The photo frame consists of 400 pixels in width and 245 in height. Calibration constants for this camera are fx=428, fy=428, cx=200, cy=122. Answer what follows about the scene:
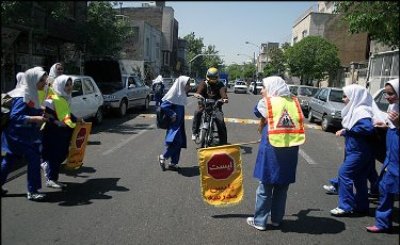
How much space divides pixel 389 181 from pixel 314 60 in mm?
26752

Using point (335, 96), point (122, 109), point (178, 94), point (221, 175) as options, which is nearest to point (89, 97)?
point (122, 109)

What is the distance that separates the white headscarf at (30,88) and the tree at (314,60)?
2510 centimetres

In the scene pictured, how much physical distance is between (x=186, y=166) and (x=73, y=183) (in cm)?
222

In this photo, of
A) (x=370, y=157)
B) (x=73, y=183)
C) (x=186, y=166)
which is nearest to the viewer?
(x=370, y=157)

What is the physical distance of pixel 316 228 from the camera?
508 centimetres

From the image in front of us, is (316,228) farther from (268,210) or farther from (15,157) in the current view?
(15,157)

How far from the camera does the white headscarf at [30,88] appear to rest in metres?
4.91

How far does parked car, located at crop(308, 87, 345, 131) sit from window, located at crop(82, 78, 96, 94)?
298 inches

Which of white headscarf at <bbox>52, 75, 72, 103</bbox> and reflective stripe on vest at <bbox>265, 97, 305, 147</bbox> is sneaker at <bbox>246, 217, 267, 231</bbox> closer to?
reflective stripe on vest at <bbox>265, 97, 305, 147</bbox>

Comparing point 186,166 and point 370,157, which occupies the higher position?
point 370,157

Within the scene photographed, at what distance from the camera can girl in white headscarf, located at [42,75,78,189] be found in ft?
19.7

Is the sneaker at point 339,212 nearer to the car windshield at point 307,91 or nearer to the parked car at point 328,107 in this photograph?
the parked car at point 328,107

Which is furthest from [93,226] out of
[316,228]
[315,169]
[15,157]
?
[315,169]

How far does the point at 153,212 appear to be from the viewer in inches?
213
